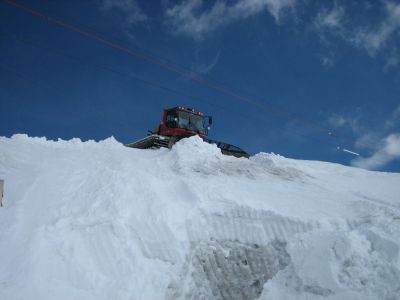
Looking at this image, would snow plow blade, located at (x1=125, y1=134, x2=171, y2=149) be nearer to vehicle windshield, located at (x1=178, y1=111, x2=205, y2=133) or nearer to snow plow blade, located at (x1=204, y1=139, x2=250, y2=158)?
vehicle windshield, located at (x1=178, y1=111, x2=205, y2=133)

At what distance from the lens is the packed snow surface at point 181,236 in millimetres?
7117

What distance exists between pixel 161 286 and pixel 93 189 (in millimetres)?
3210

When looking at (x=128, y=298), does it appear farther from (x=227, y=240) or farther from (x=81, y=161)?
(x=81, y=161)

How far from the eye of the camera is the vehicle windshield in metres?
19.9

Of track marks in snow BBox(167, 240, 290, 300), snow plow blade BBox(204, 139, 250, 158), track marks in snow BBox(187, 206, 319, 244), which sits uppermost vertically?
snow plow blade BBox(204, 139, 250, 158)

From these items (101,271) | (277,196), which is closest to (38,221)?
(101,271)

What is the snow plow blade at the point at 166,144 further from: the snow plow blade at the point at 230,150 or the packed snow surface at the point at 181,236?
the packed snow surface at the point at 181,236

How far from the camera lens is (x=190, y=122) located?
2002 cm

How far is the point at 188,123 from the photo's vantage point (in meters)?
20.0

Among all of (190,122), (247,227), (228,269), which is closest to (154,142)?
(190,122)

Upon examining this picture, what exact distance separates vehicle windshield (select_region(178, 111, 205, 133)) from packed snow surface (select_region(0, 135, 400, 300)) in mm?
8579

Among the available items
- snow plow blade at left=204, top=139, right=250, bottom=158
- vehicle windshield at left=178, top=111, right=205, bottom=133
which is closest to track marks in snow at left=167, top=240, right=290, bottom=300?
snow plow blade at left=204, top=139, right=250, bottom=158

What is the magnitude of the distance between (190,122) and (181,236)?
1201 centimetres

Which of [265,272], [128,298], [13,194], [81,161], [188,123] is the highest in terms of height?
[188,123]
